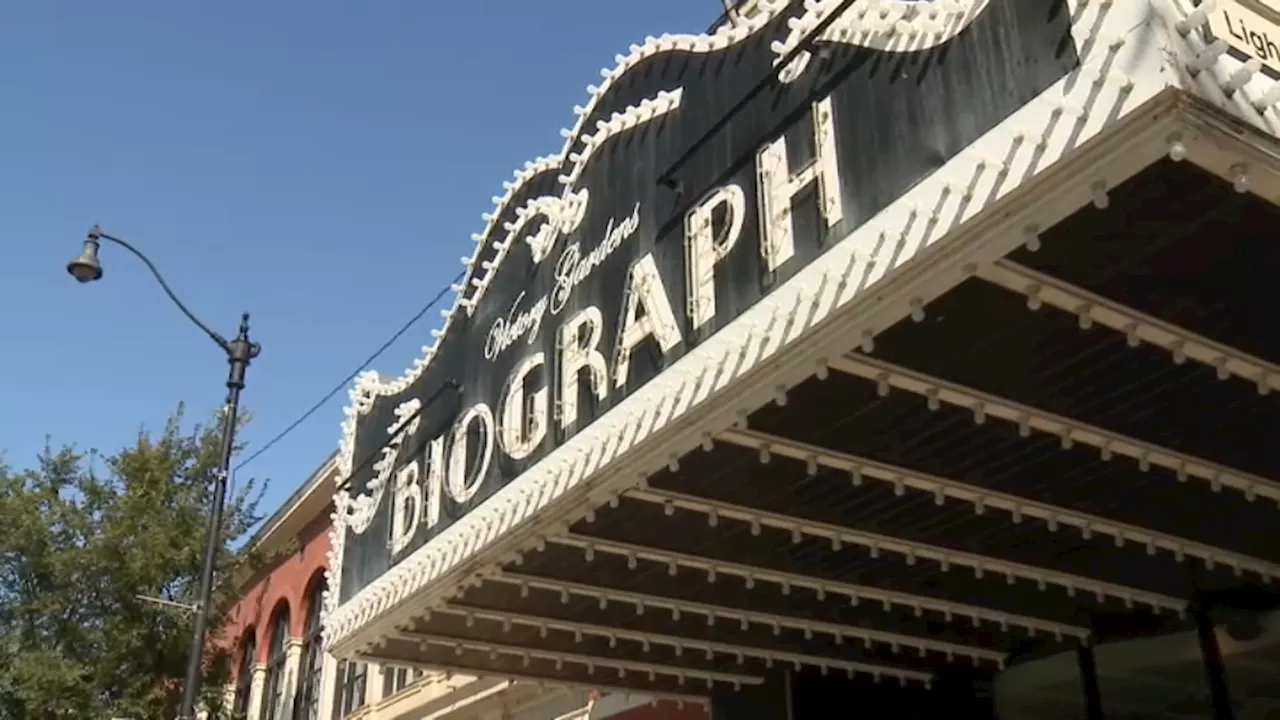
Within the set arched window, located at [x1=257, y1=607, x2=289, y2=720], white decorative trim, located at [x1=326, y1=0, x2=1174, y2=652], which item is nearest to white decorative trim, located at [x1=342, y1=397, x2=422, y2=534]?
white decorative trim, located at [x1=326, y1=0, x2=1174, y2=652]

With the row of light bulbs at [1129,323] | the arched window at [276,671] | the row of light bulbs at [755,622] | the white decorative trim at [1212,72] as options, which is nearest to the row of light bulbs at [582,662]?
the row of light bulbs at [755,622]

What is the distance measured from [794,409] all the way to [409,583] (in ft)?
14.1

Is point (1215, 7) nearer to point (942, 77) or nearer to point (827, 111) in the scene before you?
point (942, 77)

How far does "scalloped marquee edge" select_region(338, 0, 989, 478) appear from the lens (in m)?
5.62

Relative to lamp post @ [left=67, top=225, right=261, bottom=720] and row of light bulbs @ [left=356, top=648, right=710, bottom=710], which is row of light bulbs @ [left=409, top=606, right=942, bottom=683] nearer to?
row of light bulbs @ [left=356, top=648, right=710, bottom=710]

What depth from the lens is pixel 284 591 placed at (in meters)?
25.5

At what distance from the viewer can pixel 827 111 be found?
6188 millimetres

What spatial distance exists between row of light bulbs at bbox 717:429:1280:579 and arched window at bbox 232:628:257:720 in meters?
21.7

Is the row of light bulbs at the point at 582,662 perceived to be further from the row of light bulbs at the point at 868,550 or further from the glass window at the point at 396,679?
the glass window at the point at 396,679

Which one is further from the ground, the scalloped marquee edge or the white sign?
the scalloped marquee edge

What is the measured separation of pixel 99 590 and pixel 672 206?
1646 cm

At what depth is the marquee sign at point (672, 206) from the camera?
5492 mm

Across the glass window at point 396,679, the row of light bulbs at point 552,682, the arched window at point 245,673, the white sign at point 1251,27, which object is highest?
the arched window at point 245,673

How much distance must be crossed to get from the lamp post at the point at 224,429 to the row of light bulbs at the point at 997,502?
918 cm
